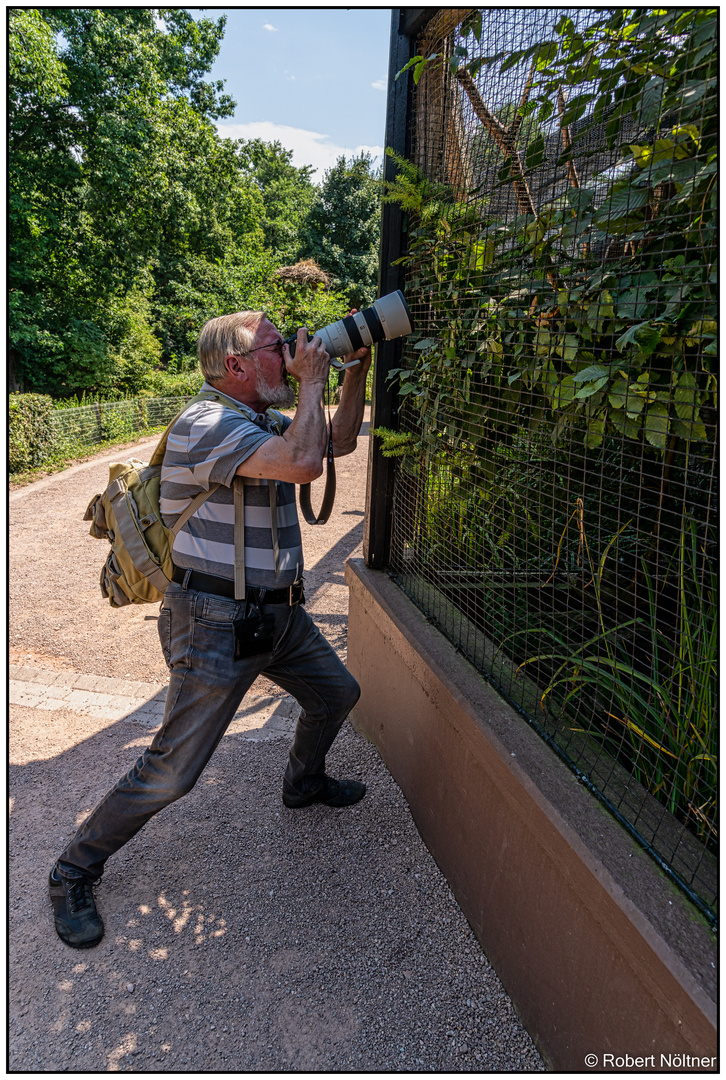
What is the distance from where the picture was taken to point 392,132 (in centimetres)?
303

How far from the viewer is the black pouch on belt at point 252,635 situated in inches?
90.0

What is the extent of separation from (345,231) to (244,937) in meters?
33.6

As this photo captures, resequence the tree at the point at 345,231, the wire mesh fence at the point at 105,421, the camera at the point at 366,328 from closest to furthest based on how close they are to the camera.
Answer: the camera at the point at 366,328
the wire mesh fence at the point at 105,421
the tree at the point at 345,231

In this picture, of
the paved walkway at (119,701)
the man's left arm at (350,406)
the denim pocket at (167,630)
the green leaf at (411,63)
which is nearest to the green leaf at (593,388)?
the man's left arm at (350,406)

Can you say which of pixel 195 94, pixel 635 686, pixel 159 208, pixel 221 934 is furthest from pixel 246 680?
pixel 195 94

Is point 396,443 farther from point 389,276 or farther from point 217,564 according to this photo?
point 217,564

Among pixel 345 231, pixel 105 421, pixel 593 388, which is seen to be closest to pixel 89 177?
pixel 105 421

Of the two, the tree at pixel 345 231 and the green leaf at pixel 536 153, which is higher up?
the tree at pixel 345 231

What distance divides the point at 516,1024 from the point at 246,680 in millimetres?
1378

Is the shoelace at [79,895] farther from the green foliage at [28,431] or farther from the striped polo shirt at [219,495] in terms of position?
the green foliage at [28,431]

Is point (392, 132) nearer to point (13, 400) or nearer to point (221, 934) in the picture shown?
point (221, 934)

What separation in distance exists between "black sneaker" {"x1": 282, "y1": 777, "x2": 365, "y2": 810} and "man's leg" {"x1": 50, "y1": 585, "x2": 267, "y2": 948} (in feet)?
2.57

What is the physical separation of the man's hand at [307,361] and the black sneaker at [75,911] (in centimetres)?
199

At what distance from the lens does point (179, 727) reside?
227 cm
